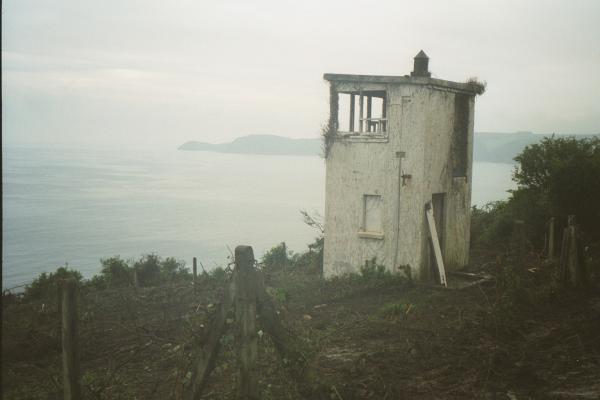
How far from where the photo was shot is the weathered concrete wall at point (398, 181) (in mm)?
17234

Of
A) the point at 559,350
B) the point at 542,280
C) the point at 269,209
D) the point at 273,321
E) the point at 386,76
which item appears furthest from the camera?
the point at 269,209

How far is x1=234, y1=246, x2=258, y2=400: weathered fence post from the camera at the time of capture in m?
5.49

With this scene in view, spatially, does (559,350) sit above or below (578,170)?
below

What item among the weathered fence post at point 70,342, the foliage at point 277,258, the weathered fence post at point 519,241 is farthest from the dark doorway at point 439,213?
the weathered fence post at point 70,342

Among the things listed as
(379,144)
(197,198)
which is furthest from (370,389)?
(197,198)

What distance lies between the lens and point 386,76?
17.4m

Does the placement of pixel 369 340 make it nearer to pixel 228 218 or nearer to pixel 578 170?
pixel 578 170

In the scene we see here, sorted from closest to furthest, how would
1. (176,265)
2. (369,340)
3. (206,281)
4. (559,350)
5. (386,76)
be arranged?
(559,350), (369,340), (386,76), (206,281), (176,265)

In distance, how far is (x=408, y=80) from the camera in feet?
56.1

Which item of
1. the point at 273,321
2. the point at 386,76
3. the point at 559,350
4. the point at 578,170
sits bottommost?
the point at 559,350

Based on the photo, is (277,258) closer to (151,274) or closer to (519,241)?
(151,274)

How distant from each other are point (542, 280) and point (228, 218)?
317 feet

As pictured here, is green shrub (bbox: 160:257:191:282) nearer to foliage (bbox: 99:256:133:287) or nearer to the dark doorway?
foliage (bbox: 99:256:133:287)

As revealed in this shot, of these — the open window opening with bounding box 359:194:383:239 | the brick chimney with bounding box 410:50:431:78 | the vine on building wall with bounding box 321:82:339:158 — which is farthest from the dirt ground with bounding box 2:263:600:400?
the brick chimney with bounding box 410:50:431:78
